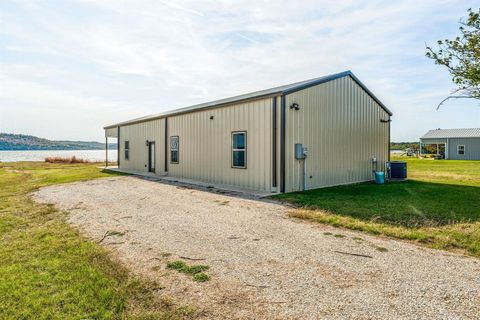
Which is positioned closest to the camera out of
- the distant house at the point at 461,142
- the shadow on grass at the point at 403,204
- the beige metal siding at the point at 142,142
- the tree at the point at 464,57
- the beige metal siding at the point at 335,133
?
the shadow on grass at the point at 403,204

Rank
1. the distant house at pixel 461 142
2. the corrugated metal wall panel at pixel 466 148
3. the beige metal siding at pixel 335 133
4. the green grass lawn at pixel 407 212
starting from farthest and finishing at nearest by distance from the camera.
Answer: the distant house at pixel 461 142, the corrugated metal wall panel at pixel 466 148, the beige metal siding at pixel 335 133, the green grass lawn at pixel 407 212

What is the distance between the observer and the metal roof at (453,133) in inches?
1230

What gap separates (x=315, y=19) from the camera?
10.1 meters

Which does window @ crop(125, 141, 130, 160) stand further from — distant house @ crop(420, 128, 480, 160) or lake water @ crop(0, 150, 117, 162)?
distant house @ crop(420, 128, 480, 160)

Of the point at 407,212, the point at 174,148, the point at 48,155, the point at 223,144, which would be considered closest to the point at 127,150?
the point at 174,148

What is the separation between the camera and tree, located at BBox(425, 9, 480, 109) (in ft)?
31.3

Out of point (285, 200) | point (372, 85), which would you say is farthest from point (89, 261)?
point (372, 85)

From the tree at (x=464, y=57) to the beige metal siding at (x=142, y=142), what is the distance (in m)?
13.1

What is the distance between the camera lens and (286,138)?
942cm

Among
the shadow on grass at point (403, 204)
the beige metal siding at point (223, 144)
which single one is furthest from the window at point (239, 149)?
the shadow on grass at point (403, 204)

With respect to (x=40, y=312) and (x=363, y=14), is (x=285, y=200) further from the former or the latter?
(x=363, y=14)

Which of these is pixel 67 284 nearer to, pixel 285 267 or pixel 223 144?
pixel 285 267

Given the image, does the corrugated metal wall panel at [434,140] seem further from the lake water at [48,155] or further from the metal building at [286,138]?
the lake water at [48,155]

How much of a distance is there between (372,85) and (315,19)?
4983 mm
